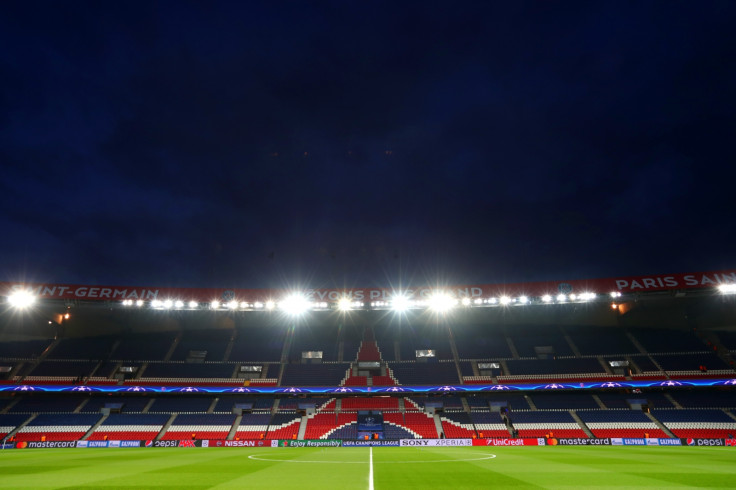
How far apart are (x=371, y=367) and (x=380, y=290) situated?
484 inches

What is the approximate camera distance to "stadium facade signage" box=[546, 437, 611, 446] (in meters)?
36.4

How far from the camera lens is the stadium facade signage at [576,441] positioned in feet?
119

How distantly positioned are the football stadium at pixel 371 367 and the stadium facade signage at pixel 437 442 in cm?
13

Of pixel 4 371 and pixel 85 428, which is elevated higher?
pixel 4 371

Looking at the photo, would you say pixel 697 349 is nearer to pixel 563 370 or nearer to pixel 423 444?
pixel 563 370

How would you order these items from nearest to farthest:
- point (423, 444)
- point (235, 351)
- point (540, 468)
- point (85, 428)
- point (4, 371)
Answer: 1. point (540, 468)
2. point (423, 444)
3. point (85, 428)
4. point (4, 371)
5. point (235, 351)

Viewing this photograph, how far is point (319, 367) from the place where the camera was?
50094 millimetres

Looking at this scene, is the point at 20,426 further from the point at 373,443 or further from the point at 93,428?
the point at 373,443

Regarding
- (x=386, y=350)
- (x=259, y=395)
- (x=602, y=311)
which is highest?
(x=602, y=311)

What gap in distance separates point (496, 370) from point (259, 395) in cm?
3030

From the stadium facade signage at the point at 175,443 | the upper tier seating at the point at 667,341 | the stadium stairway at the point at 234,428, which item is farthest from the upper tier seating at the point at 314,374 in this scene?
the upper tier seating at the point at 667,341

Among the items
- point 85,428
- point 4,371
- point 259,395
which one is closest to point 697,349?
point 259,395

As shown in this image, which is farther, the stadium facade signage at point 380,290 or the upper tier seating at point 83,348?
the upper tier seating at point 83,348

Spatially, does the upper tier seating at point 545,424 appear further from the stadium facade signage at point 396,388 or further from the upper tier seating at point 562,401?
the stadium facade signage at point 396,388
